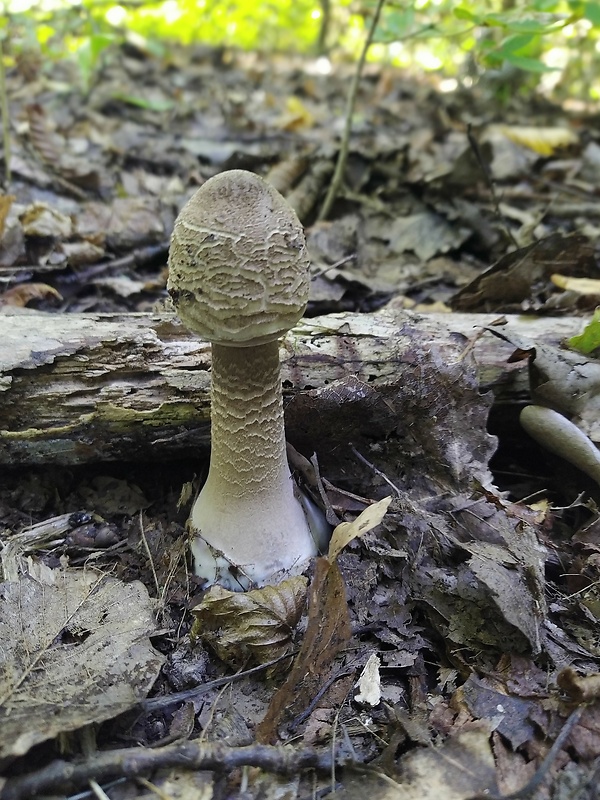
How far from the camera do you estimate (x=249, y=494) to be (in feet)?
8.38

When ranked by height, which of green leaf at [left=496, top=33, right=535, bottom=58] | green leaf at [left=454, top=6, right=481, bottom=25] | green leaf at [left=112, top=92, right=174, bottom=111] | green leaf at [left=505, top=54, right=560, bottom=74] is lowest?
green leaf at [left=505, top=54, right=560, bottom=74]

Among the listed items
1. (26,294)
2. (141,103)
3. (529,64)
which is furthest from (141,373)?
(141,103)

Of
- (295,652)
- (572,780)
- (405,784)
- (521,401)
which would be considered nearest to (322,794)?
(405,784)

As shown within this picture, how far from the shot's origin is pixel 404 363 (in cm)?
278

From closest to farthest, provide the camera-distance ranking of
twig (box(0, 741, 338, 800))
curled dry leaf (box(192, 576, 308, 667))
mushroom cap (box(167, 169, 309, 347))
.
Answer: twig (box(0, 741, 338, 800)), mushroom cap (box(167, 169, 309, 347)), curled dry leaf (box(192, 576, 308, 667))

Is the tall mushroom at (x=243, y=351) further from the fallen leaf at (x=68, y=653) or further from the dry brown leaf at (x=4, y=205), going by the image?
the dry brown leaf at (x=4, y=205)

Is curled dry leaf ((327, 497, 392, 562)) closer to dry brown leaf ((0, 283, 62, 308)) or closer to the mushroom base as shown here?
the mushroom base

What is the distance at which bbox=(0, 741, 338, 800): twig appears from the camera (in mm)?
1659

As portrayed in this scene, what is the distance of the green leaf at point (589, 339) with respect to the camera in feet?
9.05

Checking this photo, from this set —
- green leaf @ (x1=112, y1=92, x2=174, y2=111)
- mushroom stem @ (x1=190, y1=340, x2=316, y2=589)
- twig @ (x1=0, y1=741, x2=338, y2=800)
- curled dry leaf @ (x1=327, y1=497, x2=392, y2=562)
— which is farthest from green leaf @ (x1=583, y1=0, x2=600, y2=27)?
green leaf @ (x1=112, y1=92, x2=174, y2=111)

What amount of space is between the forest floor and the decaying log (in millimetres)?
124

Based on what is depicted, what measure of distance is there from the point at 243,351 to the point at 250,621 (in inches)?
39.4

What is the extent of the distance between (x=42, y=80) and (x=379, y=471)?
6700 millimetres

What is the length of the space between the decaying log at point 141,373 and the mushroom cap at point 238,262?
69 cm
